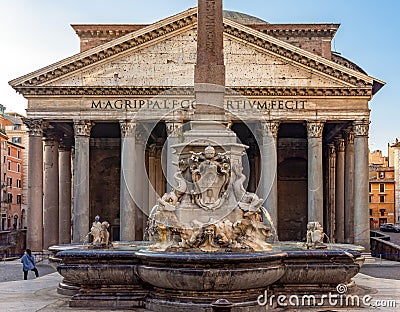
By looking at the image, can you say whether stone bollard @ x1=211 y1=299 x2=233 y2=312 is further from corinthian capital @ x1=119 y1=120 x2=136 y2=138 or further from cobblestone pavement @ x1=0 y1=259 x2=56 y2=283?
corinthian capital @ x1=119 y1=120 x2=136 y2=138

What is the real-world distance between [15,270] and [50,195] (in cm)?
736

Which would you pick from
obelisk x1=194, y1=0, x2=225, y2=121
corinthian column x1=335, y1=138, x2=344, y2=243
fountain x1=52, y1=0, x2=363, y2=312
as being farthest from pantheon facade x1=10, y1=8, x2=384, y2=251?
fountain x1=52, y1=0, x2=363, y2=312

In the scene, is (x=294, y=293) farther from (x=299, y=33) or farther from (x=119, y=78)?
(x=299, y=33)

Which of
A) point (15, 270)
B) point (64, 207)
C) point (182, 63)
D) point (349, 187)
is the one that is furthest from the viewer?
point (64, 207)

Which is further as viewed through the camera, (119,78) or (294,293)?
(119,78)

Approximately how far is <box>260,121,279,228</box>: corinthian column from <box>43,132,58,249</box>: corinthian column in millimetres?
10808

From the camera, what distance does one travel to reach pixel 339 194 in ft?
124

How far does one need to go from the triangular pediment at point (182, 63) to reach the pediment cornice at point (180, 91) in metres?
0.22

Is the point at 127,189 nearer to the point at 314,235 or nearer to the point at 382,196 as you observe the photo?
the point at 314,235

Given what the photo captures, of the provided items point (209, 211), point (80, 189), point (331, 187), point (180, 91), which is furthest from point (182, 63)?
point (209, 211)

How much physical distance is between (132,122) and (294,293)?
22765mm

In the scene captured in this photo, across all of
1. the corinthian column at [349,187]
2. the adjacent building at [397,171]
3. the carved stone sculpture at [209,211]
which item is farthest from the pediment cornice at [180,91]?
the adjacent building at [397,171]

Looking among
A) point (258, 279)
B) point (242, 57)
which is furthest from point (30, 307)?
point (242, 57)

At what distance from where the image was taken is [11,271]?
27625mm
